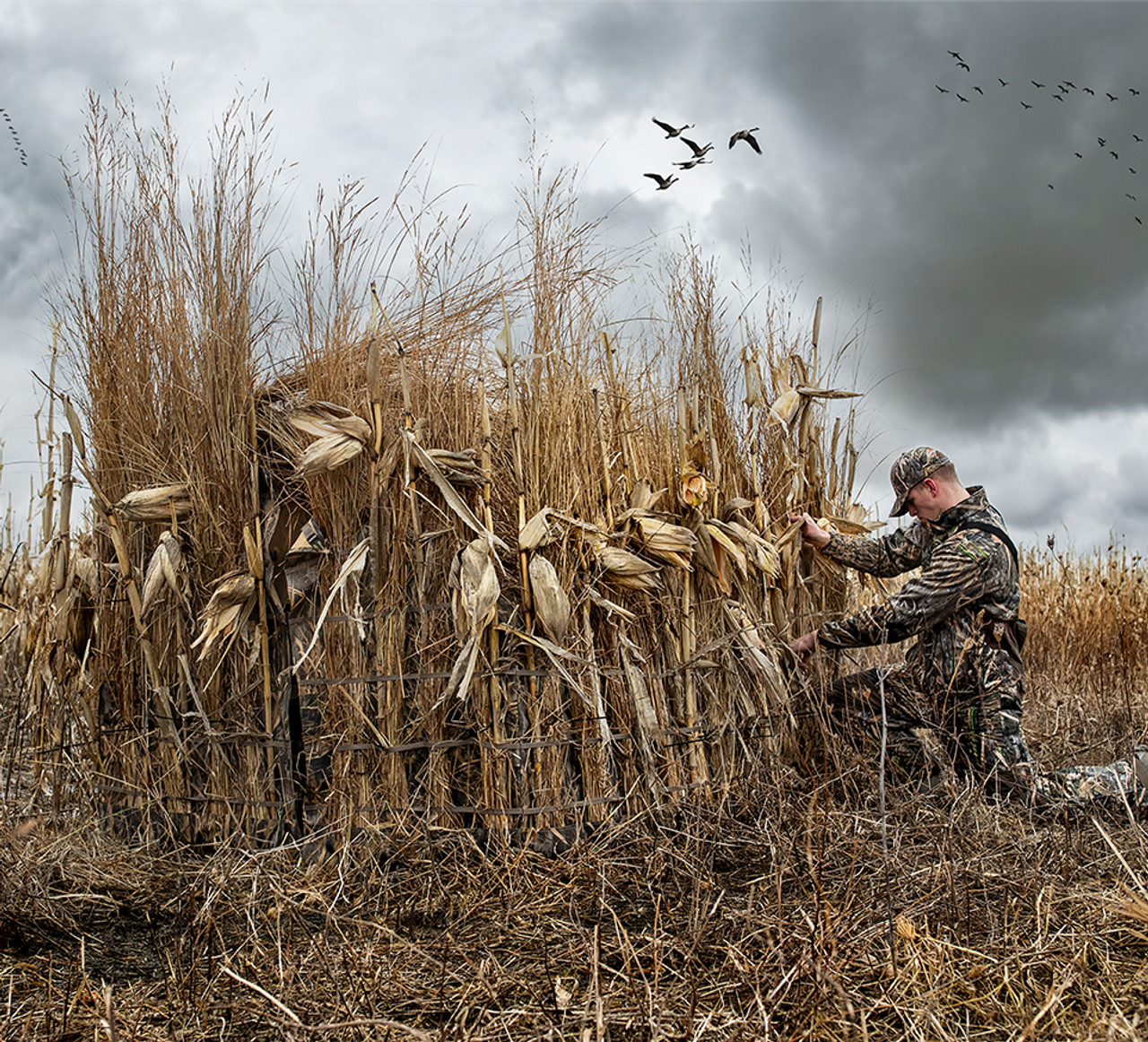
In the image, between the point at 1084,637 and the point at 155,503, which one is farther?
the point at 1084,637

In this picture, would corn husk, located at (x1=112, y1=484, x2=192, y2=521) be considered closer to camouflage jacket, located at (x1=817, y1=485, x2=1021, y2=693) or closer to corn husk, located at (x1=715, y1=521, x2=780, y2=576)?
corn husk, located at (x1=715, y1=521, x2=780, y2=576)

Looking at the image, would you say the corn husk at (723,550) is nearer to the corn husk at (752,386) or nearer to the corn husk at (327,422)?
the corn husk at (752,386)

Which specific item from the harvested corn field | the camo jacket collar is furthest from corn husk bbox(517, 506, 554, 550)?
the camo jacket collar

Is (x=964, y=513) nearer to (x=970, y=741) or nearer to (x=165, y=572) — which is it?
(x=970, y=741)

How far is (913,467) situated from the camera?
173 inches

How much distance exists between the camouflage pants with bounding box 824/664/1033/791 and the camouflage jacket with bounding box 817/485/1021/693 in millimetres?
65

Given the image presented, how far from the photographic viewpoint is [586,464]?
139 inches

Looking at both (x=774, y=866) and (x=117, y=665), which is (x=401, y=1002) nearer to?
(x=774, y=866)

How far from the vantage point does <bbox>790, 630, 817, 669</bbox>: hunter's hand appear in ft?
13.4

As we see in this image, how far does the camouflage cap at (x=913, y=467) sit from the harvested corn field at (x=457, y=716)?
0.33 m

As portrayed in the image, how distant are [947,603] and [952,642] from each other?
0.22 metres

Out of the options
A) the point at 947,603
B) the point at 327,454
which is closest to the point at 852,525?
the point at 947,603

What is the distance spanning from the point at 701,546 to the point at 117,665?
8.39 ft

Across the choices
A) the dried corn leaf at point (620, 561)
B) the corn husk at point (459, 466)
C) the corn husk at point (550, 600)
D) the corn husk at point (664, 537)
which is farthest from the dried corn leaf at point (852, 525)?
the corn husk at point (459, 466)
